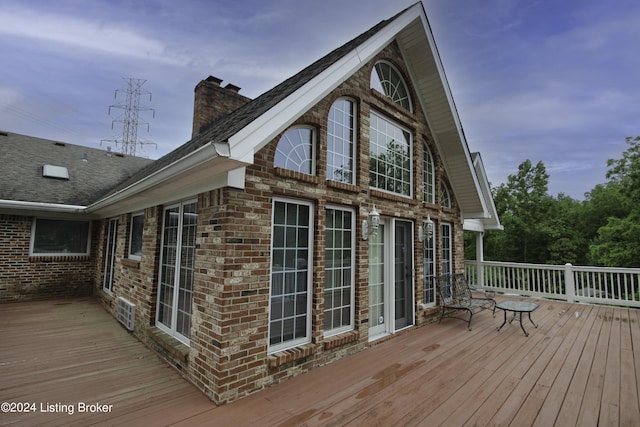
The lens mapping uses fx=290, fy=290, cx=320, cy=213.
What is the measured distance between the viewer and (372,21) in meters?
6.48

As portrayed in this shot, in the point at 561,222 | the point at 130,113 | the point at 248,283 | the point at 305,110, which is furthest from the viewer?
the point at 561,222

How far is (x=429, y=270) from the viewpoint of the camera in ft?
21.2

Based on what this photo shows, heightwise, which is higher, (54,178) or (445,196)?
(54,178)

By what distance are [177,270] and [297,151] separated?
2.40 m

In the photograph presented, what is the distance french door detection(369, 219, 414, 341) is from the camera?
16.6 feet

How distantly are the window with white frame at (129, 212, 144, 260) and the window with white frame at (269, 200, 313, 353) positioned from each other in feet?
→ 11.0

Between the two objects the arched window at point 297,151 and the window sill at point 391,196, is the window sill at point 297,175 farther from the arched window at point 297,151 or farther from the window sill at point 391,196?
the window sill at point 391,196

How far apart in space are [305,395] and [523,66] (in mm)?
10520

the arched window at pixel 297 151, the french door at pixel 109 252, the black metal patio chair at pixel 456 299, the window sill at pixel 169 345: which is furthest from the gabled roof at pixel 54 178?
the black metal patio chair at pixel 456 299

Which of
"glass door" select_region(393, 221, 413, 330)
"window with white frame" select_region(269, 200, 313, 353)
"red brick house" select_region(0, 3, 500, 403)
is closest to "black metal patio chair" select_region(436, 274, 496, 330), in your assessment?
"red brick house" select_region(0, 3, 500, 403)

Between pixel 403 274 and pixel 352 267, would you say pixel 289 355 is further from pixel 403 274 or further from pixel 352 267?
pixel 403 274

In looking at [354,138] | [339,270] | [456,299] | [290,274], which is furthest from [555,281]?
[290,274]

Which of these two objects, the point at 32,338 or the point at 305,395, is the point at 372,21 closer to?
the point at 305,395

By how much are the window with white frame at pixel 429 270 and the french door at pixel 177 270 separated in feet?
15.2
